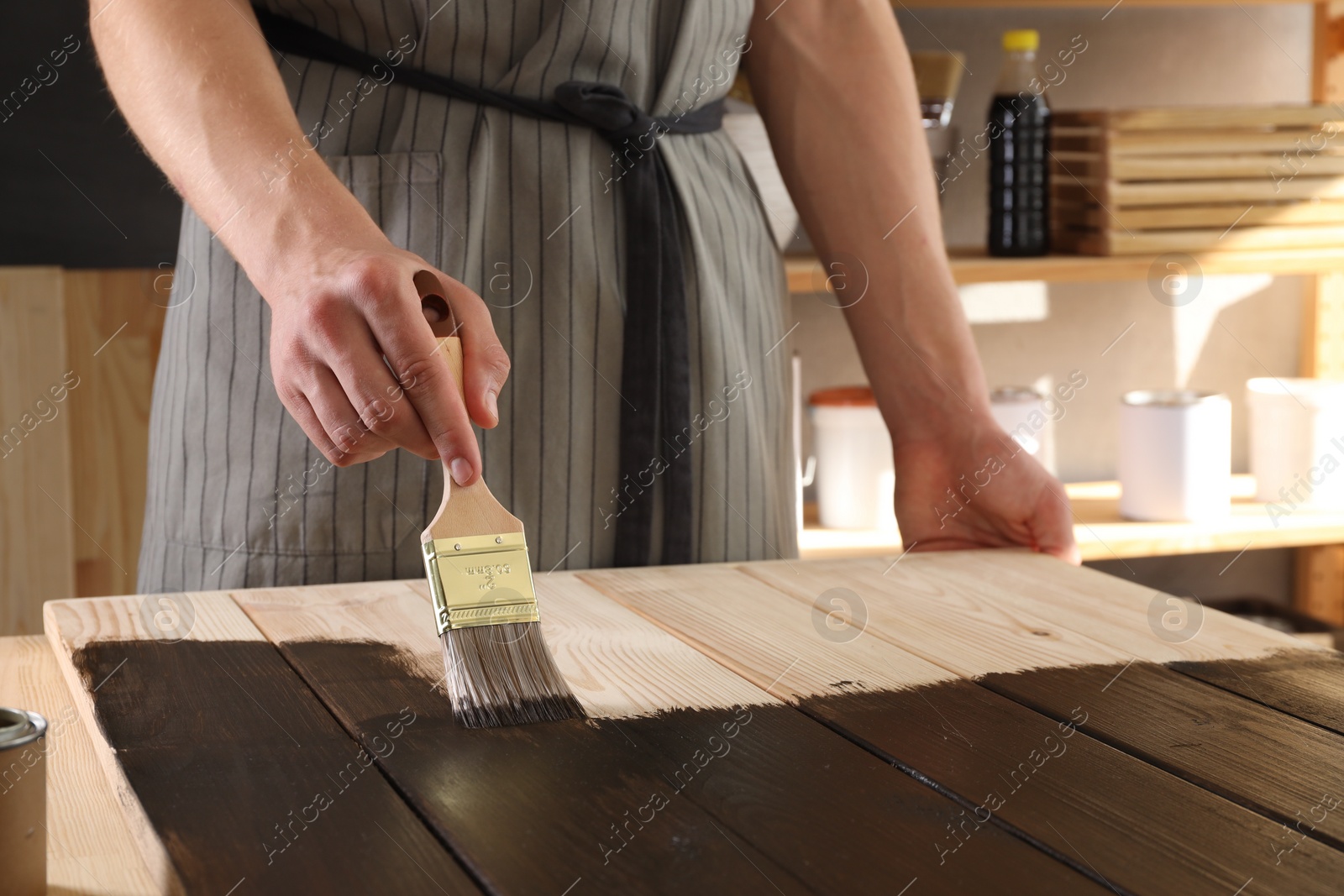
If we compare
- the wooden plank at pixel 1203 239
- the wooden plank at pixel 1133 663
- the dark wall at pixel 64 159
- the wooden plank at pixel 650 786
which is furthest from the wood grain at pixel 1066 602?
the dark wall at pixel 64 159

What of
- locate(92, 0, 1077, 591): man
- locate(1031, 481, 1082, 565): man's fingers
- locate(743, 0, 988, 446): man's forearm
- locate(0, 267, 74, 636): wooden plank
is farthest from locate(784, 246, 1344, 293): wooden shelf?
locate(0, 267, 74, 636): wooden plank

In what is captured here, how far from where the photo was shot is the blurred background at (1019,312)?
1701 mm

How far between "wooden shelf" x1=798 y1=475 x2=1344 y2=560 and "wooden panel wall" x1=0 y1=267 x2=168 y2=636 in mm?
930

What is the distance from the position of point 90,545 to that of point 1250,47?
198 cm

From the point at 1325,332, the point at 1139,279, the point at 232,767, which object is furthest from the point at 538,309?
the point at 1325,332

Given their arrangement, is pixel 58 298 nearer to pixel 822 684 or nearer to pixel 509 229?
pixel 509 229

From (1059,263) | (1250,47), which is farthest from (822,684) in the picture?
(1250,47)

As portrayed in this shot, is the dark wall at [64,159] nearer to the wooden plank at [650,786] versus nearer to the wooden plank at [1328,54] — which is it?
the wooden plank at [650,786]

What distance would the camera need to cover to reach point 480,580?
0.66m

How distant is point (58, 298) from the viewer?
1.69m

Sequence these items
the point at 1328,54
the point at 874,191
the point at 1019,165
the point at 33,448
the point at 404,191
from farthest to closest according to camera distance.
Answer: the point at 1328,54 → the point at 1019,165 → the point at 33,448 → the point at 874,191 → the point at 404,191

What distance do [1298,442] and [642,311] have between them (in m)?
1.44

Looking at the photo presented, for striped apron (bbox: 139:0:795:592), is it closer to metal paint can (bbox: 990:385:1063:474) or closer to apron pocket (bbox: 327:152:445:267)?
apron pocket (bbox: 327:152:445:267)

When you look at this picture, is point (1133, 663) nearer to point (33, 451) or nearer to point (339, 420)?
point (339, 420)
